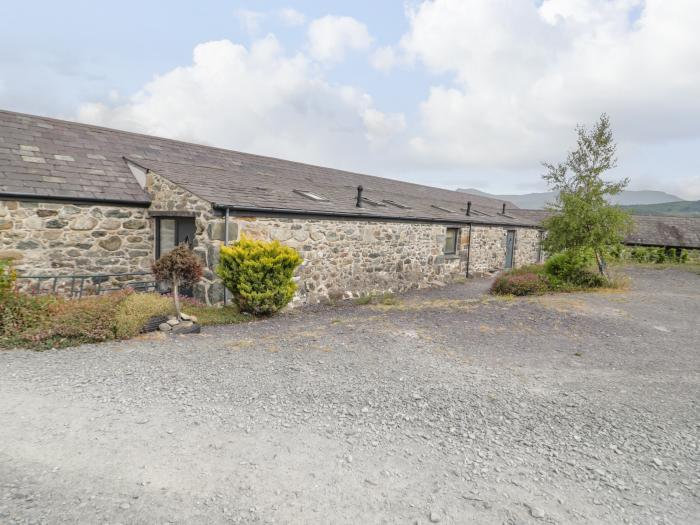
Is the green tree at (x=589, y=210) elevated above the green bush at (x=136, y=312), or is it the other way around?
the green tree at (x=589, y=210)

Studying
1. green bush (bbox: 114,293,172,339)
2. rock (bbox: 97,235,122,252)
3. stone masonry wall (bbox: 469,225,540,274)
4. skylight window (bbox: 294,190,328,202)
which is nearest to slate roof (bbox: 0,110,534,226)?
skylight window (bbox: 294,190,328,202)

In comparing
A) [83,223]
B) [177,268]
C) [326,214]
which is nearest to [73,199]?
[83,223]

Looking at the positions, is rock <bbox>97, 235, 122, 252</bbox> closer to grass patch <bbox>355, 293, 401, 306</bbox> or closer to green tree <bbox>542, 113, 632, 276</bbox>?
grass patch <bbox>355, 293, 401, 306</bbox>

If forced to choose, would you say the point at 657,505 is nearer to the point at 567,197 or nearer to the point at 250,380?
the point at 250,380

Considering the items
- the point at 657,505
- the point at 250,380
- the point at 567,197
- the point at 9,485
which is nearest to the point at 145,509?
the point at 9,485

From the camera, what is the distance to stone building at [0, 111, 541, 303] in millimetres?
9078

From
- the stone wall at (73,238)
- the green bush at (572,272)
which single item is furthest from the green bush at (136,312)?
the green bush at (572,272)

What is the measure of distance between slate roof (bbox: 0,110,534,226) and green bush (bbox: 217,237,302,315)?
117 cm

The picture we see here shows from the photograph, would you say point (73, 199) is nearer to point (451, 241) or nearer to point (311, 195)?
point (311, 195)

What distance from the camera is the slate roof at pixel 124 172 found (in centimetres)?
934

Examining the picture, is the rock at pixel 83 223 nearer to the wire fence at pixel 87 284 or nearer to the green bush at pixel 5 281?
the wire fence at pixel 87 284

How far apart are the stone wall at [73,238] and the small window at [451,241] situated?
11.1m

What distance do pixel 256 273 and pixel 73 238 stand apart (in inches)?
190

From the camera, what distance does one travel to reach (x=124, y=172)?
36.2ft
